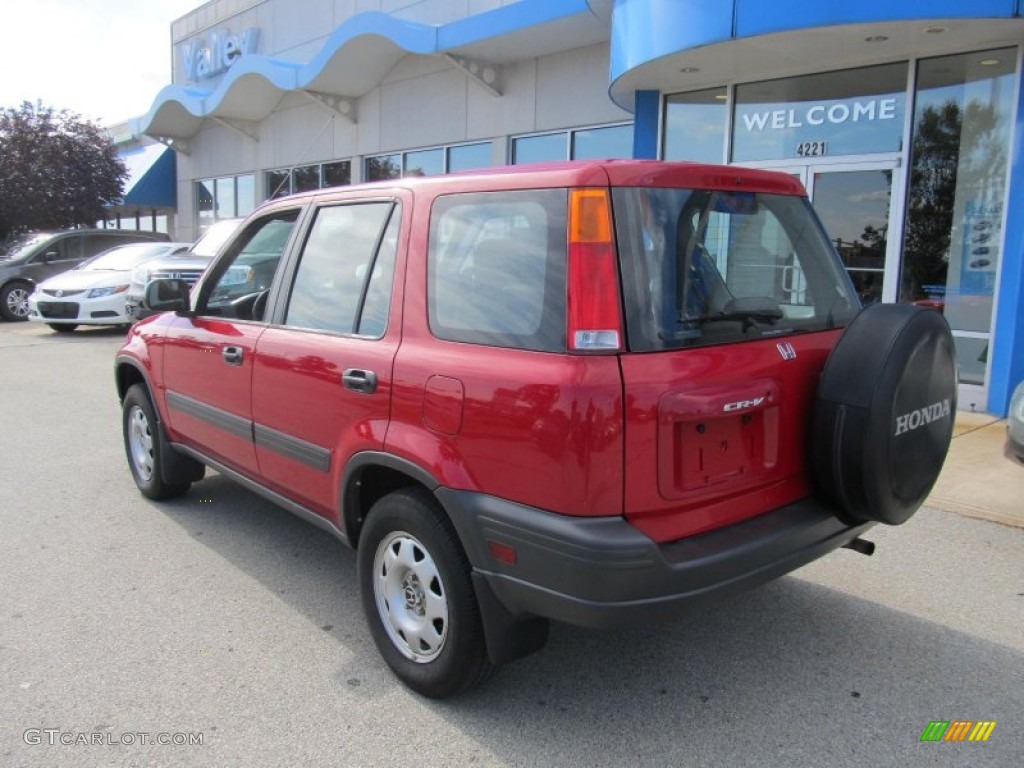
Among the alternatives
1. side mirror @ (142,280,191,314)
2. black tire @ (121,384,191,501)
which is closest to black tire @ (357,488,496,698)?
side mirror @ (142,280,191,314)

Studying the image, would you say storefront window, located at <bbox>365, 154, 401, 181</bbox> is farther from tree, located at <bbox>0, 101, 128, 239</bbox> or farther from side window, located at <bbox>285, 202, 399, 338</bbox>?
side window, located at <bbox>285, 202, 399, 338</bbox>

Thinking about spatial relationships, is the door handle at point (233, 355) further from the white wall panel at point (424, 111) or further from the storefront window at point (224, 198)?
the storefront window at point (224, 198)

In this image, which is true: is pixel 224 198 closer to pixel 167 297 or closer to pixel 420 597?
pixel 167 297

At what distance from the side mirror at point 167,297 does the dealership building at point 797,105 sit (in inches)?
211

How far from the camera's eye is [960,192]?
7828 mm

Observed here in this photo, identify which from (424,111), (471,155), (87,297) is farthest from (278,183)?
(471,155)

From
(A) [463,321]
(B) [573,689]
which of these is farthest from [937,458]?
(A) [463,321]

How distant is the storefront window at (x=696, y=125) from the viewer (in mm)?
9250

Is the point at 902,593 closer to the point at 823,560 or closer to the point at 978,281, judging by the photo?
the point at 823,560

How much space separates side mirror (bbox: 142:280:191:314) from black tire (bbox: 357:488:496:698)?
2.01 m

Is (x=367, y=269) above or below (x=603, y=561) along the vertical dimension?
above

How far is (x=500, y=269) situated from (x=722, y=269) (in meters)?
0.84

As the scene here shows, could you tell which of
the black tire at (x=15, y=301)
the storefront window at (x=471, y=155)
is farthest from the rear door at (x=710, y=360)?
the black tire at (x=15, y=301)

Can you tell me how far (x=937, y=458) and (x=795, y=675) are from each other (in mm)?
982
